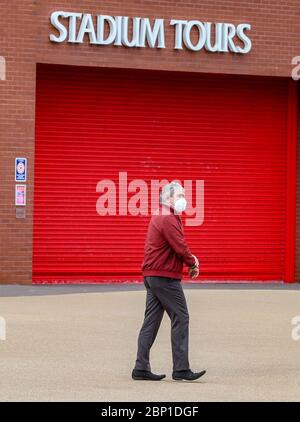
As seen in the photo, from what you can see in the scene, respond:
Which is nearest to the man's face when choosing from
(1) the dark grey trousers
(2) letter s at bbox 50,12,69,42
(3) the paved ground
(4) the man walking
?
(4) the man walking

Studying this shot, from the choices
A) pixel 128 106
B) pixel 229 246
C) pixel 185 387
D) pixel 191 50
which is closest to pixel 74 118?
pixel 128 106

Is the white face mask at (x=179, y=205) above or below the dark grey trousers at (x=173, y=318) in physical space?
above

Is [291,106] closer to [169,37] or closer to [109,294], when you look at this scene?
[169,37]

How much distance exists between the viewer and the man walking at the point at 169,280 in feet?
38.3

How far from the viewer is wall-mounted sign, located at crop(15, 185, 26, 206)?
22812 millimetres

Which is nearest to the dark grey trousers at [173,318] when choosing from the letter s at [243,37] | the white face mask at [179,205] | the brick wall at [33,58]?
the white face mask at [179,205]

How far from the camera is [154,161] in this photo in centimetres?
2434

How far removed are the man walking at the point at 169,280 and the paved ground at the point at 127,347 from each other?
264 mm

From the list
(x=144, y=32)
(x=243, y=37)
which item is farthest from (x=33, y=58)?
(x=243, y=37)

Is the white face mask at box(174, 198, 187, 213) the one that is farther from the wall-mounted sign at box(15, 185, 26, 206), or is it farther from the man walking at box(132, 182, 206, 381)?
the wall-mounted sign at box(15, 185, 26, 206)

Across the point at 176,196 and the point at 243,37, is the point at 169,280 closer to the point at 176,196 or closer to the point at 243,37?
the point at 176,196

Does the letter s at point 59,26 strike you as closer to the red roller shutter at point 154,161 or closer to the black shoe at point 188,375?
the red roller shutter at point 154,161

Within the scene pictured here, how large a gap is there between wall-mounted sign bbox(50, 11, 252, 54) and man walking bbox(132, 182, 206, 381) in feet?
38.1

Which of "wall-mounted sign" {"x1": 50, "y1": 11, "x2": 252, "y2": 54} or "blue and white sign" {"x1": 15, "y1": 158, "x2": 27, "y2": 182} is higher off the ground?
"wall-mounted sign" {"x1": 50, "y1": 11, "x2": 252, "y2": 54}
